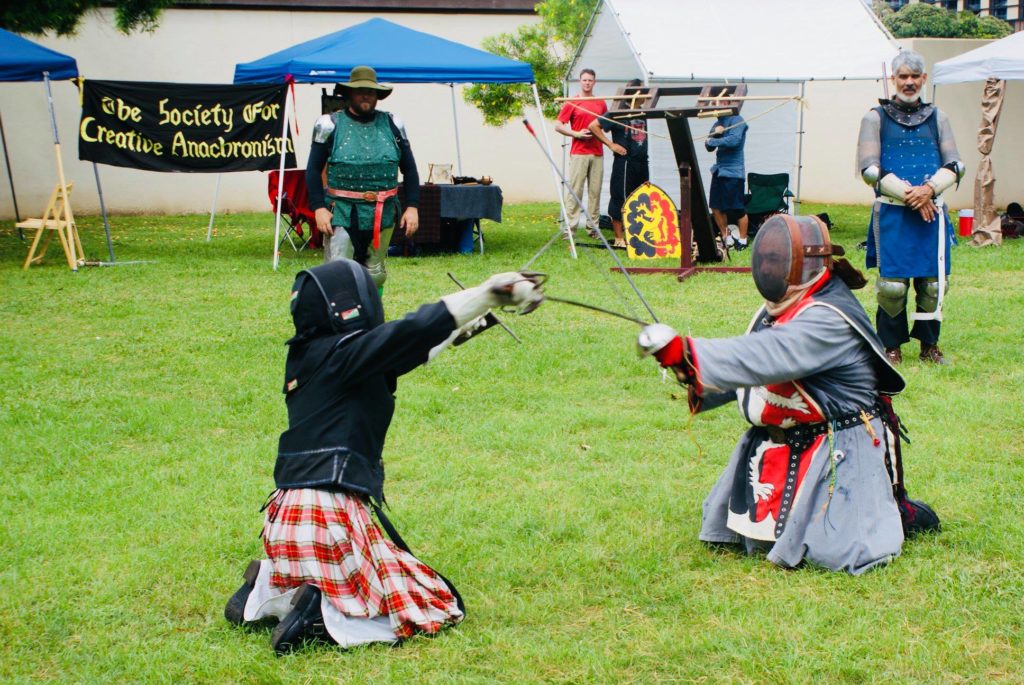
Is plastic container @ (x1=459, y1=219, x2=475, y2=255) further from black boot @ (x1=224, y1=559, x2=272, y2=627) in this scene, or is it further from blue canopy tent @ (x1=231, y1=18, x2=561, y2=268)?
black boot @ (x1=224, y1=559, x2=272, y2=627)

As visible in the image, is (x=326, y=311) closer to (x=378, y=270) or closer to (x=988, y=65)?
(x=378, y=270)

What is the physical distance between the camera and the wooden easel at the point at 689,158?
9.62 m

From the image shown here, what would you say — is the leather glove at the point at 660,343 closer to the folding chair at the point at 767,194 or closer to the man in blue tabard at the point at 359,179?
the man in blue tabard at the point at 359,179

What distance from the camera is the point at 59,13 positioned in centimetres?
1232

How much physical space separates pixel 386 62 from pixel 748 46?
4.45 metres

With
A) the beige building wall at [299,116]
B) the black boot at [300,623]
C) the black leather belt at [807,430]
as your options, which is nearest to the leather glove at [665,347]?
the black leather belt at [807,430]

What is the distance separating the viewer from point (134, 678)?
3.29 metres

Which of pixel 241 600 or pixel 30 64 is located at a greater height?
pixel 30 64

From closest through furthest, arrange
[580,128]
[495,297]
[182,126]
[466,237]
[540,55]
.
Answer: [495,297], [182,126], [466,237], [580,128], [540,55]

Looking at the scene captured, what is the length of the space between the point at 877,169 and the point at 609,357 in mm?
2063

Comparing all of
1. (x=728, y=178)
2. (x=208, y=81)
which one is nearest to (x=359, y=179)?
(x=728, y=178)

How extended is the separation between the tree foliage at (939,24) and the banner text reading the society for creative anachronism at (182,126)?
16.4 meters

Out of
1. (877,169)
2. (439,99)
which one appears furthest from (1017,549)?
(439,99)

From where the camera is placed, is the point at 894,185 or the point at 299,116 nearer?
the point at 894,185
